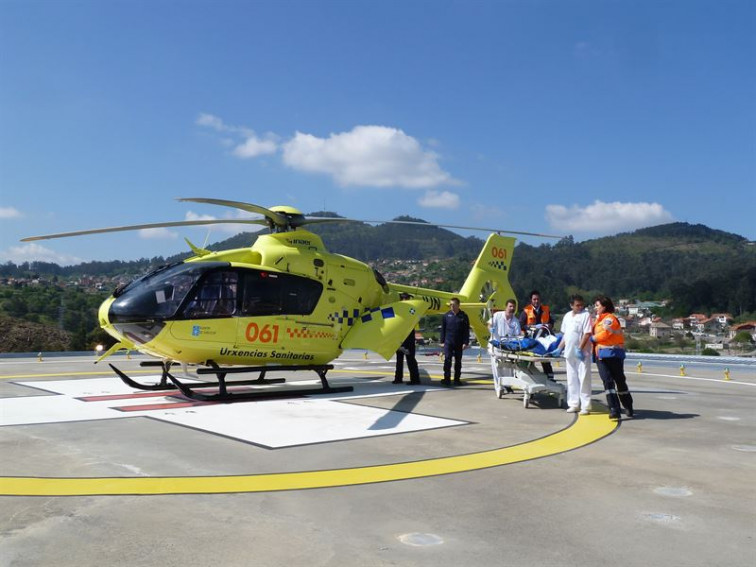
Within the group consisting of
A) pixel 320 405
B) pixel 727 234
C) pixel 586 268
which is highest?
pixel 727 234

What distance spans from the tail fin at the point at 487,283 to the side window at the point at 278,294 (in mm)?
5514

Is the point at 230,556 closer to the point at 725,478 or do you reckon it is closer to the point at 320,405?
the point at 725,478

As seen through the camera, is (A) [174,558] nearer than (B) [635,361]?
Yes

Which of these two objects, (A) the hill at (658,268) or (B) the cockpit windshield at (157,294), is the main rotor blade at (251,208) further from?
(A) the hill at (658,268)

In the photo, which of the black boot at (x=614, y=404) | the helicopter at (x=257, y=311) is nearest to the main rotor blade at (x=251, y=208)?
the helicopter at (x=257, y=311)

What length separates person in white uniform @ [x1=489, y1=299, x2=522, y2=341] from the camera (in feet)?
38.3

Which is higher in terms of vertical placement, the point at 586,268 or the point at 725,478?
the point at 586,268

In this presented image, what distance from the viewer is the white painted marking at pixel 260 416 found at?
801 centimetres

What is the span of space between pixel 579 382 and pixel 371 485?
5583 mm

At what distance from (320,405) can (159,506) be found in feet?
19.2

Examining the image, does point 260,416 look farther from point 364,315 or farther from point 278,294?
point 364,315

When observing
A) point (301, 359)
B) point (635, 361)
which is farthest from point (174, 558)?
point (635, 361)

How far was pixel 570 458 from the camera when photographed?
6.65 m

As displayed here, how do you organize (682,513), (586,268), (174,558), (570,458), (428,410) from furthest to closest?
(586,268) → (428,410) → (570,458) → (682,513) → (174,558)
